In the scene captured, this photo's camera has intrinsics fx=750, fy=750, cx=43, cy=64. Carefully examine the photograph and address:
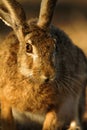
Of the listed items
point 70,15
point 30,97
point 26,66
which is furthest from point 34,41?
point 70,15

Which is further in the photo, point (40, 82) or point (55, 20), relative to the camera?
point (55, 20)

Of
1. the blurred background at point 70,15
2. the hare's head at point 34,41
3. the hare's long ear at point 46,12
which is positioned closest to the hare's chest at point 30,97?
the hare's head at point 34,41

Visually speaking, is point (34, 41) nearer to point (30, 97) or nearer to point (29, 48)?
point (29, 48)

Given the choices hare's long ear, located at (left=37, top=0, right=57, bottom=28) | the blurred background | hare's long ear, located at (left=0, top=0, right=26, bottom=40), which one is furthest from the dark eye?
the blurred background

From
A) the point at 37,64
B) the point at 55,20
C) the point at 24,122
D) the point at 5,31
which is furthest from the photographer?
the point at 55,20

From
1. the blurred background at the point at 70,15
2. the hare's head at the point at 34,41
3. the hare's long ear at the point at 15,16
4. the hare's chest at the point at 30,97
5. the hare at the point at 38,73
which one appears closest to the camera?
the hare's head at the point at 34,41

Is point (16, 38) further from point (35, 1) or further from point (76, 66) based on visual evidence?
point (35, 1)

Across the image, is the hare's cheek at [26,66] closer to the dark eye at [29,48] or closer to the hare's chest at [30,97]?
the dark eye at [29,48]

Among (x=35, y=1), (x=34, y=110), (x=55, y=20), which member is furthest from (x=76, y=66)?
(x=35, y=1)
